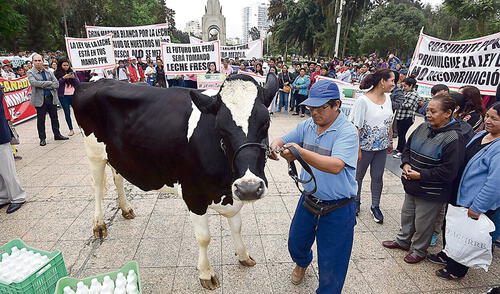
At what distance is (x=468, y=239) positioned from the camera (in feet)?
8.84

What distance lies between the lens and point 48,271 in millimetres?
2326

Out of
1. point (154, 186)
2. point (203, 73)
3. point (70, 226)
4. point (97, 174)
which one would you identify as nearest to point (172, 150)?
point (154, 186)

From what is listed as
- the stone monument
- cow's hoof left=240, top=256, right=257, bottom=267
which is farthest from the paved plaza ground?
the stone monument

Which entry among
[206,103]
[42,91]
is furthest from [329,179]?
[42,91]

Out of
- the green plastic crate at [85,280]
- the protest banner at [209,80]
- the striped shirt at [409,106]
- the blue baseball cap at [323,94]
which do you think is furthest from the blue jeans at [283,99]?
the green plastic crate at [85,280]

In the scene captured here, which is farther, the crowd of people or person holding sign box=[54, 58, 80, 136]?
person holding sign box=[54, 58, 80, 136]

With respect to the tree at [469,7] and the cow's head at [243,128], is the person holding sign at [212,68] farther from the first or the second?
the tree at [469,7]

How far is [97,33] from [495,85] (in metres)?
11.3

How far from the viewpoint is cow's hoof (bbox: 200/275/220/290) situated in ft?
9.18

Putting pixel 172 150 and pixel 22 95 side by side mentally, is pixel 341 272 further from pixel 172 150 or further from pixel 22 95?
pixel 22 95

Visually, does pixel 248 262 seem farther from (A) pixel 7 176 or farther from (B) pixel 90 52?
(B) pixel 90 52

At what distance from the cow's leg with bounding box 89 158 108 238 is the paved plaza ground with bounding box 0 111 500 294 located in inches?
4.2

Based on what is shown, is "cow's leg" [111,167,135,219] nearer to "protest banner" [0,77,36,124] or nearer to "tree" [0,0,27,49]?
"protest banner" [0,77,36,124]

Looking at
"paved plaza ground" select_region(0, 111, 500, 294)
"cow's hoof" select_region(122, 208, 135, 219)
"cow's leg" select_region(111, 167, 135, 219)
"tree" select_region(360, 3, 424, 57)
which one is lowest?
"paved plaza ground" select_region(0, 111, 500, 294)
